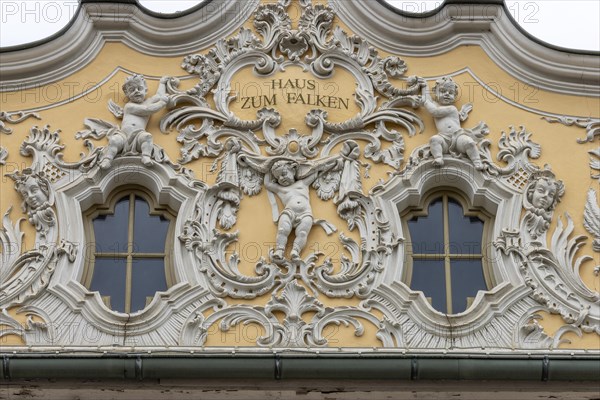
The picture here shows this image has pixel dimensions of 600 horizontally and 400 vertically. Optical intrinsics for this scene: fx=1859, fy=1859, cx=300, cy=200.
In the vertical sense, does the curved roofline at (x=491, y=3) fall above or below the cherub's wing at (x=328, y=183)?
above

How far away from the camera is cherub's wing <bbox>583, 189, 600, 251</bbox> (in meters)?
16.6

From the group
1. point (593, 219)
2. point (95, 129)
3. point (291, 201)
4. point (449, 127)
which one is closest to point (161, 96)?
point (95, 129)

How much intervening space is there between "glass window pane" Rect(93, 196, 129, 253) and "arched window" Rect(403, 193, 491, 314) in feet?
8.30

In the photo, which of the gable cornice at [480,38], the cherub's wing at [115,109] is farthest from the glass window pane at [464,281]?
the cherub's wing at [115,109]

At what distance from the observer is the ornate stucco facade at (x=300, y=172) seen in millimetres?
15953

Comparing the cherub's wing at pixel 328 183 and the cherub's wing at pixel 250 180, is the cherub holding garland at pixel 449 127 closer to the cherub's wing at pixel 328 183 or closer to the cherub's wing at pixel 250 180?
the cherub's wing at pixel 328 183

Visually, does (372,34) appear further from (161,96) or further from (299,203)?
(161,96)

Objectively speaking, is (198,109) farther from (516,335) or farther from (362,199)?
(516,335)

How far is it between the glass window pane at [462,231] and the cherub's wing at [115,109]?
311 cm

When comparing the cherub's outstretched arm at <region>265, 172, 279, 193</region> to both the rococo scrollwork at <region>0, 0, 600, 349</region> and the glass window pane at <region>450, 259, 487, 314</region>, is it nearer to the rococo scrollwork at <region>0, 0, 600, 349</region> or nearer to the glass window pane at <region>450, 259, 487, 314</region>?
the rococo scrollwork at <region>0, 0, 600, 349</region>

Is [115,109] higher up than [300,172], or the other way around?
[115,109]

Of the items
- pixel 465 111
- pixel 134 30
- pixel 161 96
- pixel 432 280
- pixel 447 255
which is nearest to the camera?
pixel 432 280

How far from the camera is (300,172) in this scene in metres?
16.7

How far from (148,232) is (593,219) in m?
3.99
